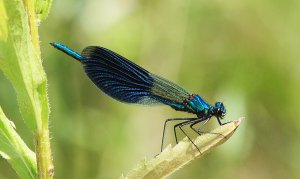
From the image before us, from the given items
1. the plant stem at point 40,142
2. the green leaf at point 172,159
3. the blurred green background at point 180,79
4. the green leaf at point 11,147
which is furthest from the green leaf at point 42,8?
the blurred green background at point 180,79

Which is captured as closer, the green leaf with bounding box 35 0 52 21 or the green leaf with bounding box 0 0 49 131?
the green leaf with bounding box 0 0 49 131

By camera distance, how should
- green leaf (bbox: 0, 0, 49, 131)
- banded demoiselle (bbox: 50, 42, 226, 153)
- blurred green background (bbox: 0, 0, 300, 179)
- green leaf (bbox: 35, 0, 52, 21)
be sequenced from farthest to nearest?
blurred green background (bbox: 0, 0, 300, 179)
banded demoiselle (bbox: 50, 42, 226, 153)
green leaf (bbox: 35, 0, 52, 21)
green leaf (bbox: 0, 0, 49, 131)

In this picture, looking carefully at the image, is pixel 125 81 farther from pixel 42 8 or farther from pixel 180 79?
pixel 180 79

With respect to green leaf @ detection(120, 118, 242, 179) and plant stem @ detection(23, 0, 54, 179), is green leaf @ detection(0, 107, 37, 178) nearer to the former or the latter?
plant stem @ detection(23, 0, 54, 179)

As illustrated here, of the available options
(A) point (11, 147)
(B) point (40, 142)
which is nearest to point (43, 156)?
(B) point (40, 142)

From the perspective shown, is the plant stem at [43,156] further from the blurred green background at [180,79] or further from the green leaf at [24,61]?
the blurred green background at [180,79]

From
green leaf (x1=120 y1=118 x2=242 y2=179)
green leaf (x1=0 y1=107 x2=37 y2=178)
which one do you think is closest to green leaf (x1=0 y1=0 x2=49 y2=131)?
green leaf (x1=0 y1=107 x2=37 y2=178)

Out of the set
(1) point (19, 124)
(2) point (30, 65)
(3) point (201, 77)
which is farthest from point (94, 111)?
(2) point (30, 65)
